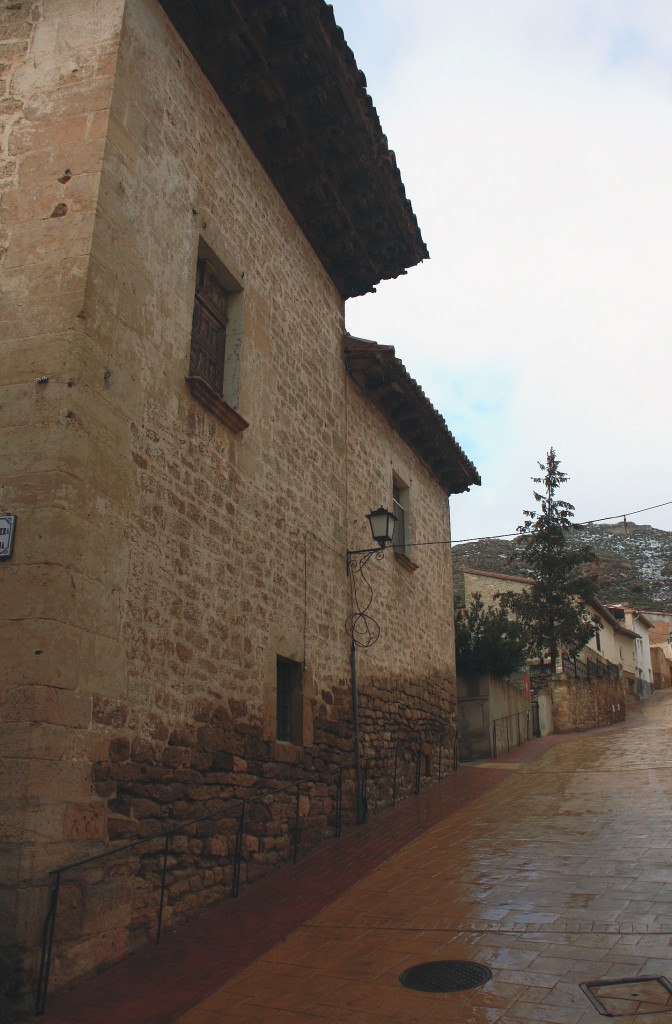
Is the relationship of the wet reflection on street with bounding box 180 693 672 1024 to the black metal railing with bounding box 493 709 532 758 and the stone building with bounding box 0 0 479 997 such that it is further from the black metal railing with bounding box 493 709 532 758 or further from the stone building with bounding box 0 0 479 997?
the black metal railing with bounding box 493 709 532 758

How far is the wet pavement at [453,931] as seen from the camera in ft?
14.6

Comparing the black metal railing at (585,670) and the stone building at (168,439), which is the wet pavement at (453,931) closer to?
the stone building at (168,439)

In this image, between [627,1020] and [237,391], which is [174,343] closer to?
[237,391]

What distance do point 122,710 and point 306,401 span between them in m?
5.14

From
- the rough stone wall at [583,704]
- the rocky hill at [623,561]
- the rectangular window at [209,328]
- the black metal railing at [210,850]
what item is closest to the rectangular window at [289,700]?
the black metal railing at [210,850]

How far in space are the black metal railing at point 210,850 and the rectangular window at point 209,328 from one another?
3.90m

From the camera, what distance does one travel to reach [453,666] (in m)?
15.8

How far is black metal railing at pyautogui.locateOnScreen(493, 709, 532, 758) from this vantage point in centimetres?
1803

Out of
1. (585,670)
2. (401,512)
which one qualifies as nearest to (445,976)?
(401,512)

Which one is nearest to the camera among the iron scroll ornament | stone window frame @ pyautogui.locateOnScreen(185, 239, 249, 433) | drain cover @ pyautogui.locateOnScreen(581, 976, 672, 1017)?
drain cover @ pyautogui.locateOnScreen(581, 976, 672, 1017)

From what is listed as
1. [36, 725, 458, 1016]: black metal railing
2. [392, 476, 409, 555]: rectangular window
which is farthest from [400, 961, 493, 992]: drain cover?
[392, 476, 409, 555]: rectangular window

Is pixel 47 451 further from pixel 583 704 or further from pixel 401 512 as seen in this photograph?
pixel 583 704

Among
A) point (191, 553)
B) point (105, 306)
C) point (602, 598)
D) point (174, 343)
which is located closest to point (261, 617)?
point (191, 553)

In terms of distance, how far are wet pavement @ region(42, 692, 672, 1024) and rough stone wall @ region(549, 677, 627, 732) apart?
1538 centimetres
